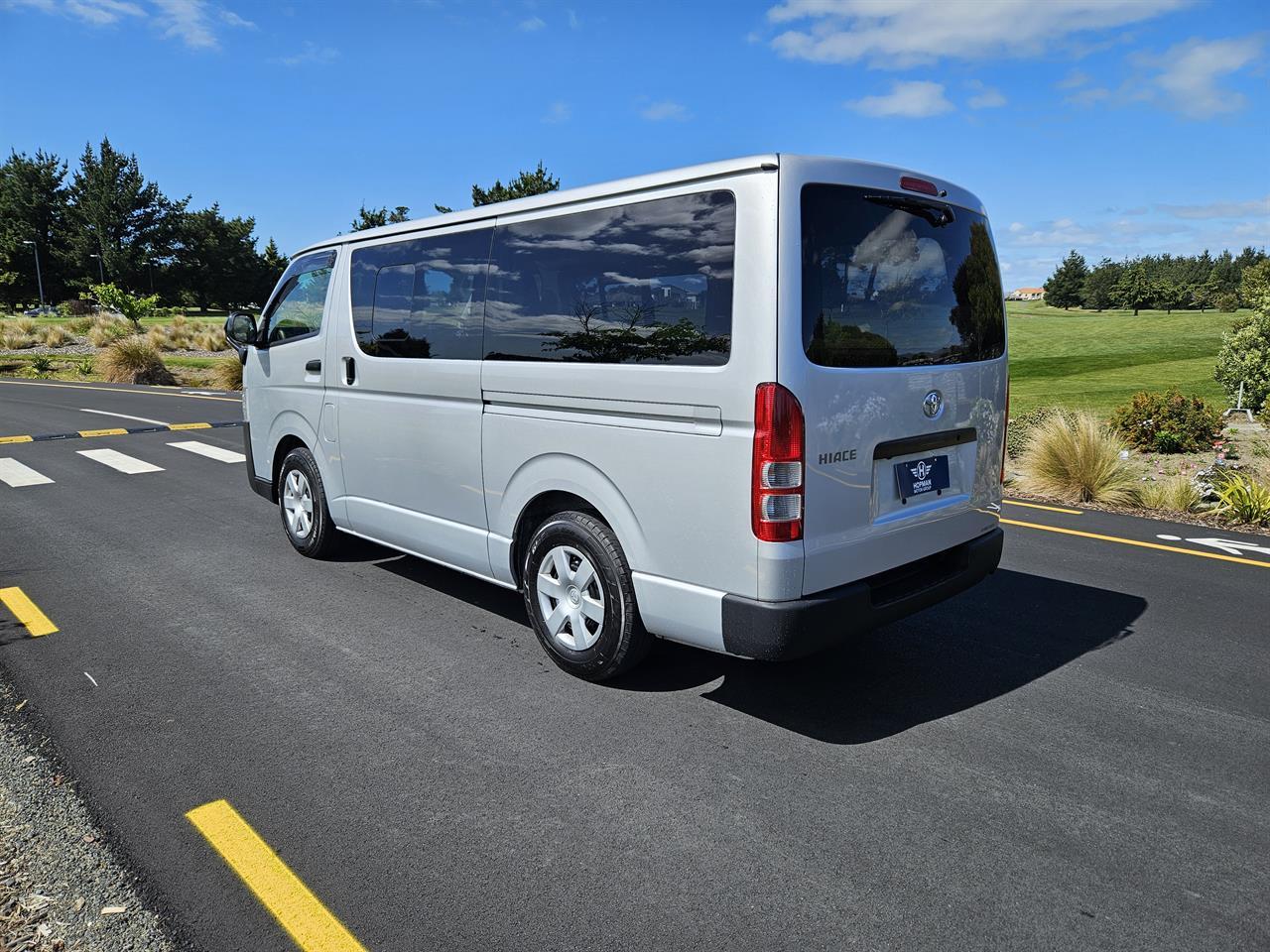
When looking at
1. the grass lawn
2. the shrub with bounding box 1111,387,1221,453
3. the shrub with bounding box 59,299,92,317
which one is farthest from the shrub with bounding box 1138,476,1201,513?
the shrub with bounding box 59,299,92,317

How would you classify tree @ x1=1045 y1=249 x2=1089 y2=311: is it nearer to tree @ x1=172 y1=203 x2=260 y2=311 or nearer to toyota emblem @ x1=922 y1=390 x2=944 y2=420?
tree @ x1=172 y1=203 x2=260 y2=311

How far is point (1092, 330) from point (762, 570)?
6095 centimetres

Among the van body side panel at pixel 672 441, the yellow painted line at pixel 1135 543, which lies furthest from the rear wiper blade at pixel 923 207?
the yellow painted line at pixel 1135 543

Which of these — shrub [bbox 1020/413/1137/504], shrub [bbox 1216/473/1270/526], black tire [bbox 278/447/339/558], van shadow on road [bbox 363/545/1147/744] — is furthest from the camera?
shrub [bbox 1020/413/1137/504]

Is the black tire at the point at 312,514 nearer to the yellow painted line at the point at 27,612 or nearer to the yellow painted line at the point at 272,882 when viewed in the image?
the yellow painted line at the point at 27,612

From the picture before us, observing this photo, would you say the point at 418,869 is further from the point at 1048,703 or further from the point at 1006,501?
the point at 1006,501

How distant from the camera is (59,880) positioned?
102 inches

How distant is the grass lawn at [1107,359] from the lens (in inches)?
1004

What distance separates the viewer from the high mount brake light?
363 centimetres

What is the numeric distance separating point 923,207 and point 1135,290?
334 ft

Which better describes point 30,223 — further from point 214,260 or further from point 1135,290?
point 1135,290

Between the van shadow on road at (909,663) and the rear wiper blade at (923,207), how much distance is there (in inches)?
84.6

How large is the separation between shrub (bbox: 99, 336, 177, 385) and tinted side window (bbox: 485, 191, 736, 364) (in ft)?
72.9

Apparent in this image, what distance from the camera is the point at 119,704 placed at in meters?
3.80
